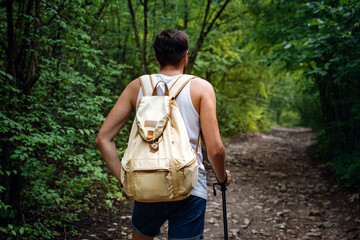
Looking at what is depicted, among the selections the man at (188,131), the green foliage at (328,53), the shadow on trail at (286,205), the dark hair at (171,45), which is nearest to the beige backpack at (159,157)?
the man at (188,131)

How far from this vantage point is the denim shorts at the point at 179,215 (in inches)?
66.9

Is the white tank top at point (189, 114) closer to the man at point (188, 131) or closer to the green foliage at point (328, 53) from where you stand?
the man at point (188, 131)

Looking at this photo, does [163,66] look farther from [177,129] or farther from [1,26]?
[1,26]

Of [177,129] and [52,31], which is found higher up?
[52,31]

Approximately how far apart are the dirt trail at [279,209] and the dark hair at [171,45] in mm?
2908

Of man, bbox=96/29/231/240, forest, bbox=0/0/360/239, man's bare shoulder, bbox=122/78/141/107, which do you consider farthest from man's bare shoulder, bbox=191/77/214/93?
forest, bbox=0/0/360/239

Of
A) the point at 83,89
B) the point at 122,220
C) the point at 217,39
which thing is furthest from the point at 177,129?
the point at 217,39

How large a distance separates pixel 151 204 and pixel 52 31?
3160mm

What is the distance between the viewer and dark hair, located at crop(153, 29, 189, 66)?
1714 mm

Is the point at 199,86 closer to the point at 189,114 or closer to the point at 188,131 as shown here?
the point at 189,114

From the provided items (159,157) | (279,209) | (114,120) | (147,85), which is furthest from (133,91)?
(279,209)

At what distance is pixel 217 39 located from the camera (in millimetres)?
9094

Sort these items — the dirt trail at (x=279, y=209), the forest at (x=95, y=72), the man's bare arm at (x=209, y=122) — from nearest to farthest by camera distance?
the man's bare arm at (x=209, y=122) → the forest at (x=95, y=72) → the dirt trail at (x=279, y=209)

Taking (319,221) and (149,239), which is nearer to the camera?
(149,239)
